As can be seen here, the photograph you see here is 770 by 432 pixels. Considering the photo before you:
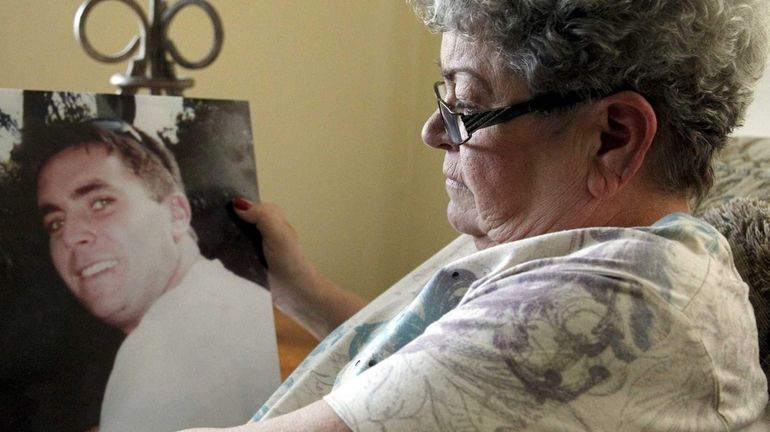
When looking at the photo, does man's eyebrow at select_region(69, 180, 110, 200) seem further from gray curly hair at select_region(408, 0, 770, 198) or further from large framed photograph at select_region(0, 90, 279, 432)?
gray curly hair at select_region(408, 0, 770, 198)

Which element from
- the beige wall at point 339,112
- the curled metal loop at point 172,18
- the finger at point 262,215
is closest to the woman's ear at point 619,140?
the finger at point 262,215

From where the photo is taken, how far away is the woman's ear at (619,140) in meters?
0.74

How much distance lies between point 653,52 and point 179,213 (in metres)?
0.63

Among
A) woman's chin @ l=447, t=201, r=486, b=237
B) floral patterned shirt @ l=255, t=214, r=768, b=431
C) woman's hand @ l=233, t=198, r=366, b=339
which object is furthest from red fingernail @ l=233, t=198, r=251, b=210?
floral patterned shirt @ l=255, t=214, r=768, b=431

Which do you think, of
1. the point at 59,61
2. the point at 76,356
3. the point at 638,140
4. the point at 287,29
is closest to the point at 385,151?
the point at 287,29

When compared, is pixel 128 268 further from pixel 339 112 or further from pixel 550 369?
pixel 339 112

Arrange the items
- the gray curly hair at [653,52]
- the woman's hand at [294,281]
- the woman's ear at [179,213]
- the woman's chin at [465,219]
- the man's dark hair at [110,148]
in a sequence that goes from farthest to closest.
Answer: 1. the woman's hand at [294,281]
2. the woman's ear at [179,213]
3. the man's dark hair at [110,148]
4. the woman's chin at [465,219]
5. the gray curly hair at [653,52]

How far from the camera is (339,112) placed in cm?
202

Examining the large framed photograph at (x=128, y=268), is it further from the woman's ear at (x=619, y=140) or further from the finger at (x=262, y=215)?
the woman's ear at (x=619, y=140)

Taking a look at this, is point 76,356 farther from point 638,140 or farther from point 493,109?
point 638,140

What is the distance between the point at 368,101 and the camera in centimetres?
206

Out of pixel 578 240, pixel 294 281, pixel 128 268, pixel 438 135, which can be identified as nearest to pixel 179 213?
pixel 128 268

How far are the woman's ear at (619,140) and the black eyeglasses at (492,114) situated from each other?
3 cm

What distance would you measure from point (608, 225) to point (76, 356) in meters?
0.61
